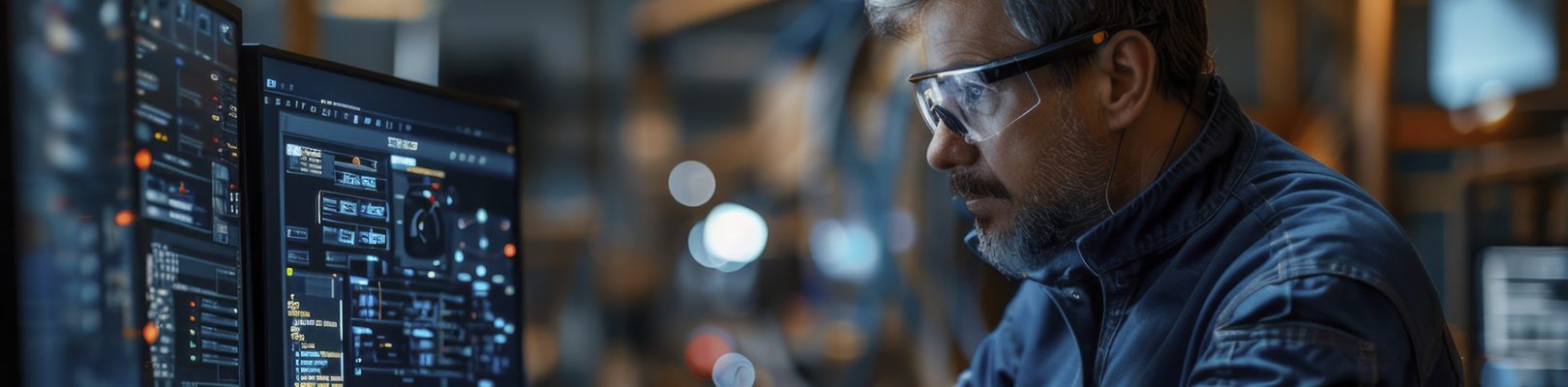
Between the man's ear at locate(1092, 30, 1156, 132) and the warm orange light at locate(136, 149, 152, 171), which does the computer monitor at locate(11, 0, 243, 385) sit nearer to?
the warm orange light at locate(136, 149, 152, 171)

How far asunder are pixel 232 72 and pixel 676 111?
810cm

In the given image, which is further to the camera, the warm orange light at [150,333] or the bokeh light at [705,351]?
the bokeh light at [705,351]

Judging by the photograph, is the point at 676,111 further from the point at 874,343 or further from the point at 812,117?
the point at 874,343

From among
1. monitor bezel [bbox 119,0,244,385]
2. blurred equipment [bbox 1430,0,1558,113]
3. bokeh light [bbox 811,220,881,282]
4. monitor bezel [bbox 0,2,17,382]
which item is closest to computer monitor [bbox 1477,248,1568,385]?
blurred equipment [bbox 1430,0,1558,113]

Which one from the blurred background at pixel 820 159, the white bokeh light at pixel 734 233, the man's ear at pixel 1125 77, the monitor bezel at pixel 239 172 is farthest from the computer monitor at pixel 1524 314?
the white bokeh light at pixel 734 233

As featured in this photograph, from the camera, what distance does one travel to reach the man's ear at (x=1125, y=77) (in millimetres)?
1481

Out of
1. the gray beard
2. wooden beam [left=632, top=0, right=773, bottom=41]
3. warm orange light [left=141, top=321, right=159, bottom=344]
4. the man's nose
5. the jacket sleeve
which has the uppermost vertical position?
wooden beam [left=632, top=0, right=773, bottom=41]

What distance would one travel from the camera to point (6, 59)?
0.81 metres

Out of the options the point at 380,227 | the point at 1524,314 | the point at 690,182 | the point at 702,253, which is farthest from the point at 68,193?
the point at 690,182

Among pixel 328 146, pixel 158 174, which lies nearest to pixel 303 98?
pixel 328 146

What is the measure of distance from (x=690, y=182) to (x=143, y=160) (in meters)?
7.63

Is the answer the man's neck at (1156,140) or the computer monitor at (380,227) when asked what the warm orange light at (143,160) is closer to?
the computer monitor at (380,227)

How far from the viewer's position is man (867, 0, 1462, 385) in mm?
1264

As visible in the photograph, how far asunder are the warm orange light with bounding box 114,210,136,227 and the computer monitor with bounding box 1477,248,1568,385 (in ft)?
8.76
